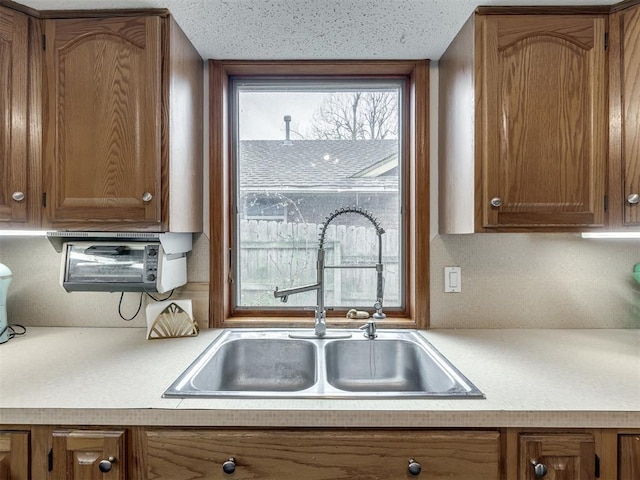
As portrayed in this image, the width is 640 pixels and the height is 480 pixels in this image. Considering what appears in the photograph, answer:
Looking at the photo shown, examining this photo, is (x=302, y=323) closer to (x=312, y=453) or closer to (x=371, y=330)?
(x=371, y=330)

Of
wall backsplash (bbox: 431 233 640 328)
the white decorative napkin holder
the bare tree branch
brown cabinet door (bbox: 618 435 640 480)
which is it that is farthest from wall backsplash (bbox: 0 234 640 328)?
brown cabinet door (bbox: 618 435 640 480)

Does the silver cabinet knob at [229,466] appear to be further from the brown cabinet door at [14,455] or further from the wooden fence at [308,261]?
the wooden fence at [308,261]

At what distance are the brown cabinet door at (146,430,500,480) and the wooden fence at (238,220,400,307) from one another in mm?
863

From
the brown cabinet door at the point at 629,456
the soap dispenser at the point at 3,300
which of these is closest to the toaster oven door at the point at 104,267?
the soap dispenser at the point at 3,300

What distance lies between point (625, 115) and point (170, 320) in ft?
5.97

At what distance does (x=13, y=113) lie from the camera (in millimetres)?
1317

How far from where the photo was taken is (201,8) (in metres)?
1.29

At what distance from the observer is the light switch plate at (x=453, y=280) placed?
167cm

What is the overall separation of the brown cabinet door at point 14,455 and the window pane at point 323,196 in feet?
3.10

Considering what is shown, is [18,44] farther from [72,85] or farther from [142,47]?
[142,47]

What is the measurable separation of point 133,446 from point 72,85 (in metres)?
1.18

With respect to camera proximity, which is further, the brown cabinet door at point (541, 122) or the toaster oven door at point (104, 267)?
the toaster oven door at point (104, 267)

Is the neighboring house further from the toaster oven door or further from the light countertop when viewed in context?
the light countertop

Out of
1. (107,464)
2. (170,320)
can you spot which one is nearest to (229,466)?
(107,464)
